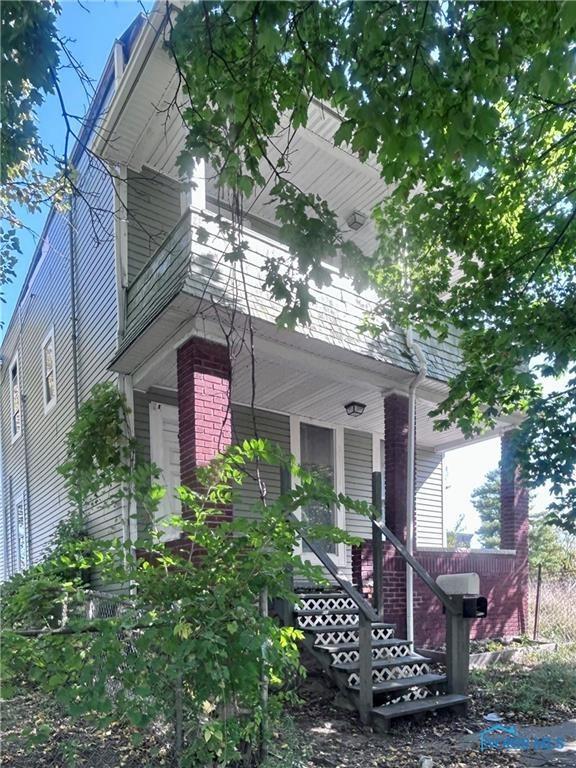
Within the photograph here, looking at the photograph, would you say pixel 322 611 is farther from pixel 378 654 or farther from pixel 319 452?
pixel 319 452

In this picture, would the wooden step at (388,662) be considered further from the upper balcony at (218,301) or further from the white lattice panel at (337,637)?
the upper balcony at (218,301)

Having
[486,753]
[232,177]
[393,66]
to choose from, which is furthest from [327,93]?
[486,753]

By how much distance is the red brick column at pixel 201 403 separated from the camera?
6016 millimetres

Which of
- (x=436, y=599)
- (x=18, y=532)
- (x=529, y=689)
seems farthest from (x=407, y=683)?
(x=18, y=532)

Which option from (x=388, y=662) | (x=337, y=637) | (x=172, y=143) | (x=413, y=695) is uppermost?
(x=172, y=143)

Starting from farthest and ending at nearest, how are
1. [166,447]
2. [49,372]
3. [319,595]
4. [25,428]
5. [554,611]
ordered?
[25,428] < [554,611] < [49,372] < [166,447] < [319,595]

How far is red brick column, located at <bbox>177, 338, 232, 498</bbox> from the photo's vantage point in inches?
237

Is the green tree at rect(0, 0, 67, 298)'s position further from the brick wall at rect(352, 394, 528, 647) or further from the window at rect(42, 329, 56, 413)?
the window at rect(42, 329, 56, 413)

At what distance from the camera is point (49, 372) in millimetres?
11734

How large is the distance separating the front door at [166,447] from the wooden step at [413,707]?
3.44m

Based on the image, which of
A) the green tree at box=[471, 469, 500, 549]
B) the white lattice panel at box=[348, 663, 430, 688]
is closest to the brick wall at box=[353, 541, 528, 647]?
the white lattice panel at box=[348, 663, 430, 688]

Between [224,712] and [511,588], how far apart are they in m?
7.94

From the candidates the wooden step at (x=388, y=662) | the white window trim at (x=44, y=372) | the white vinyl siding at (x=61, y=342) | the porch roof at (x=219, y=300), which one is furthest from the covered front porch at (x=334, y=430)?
the white window trim at (x=44, y=372)

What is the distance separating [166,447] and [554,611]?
337 inches
